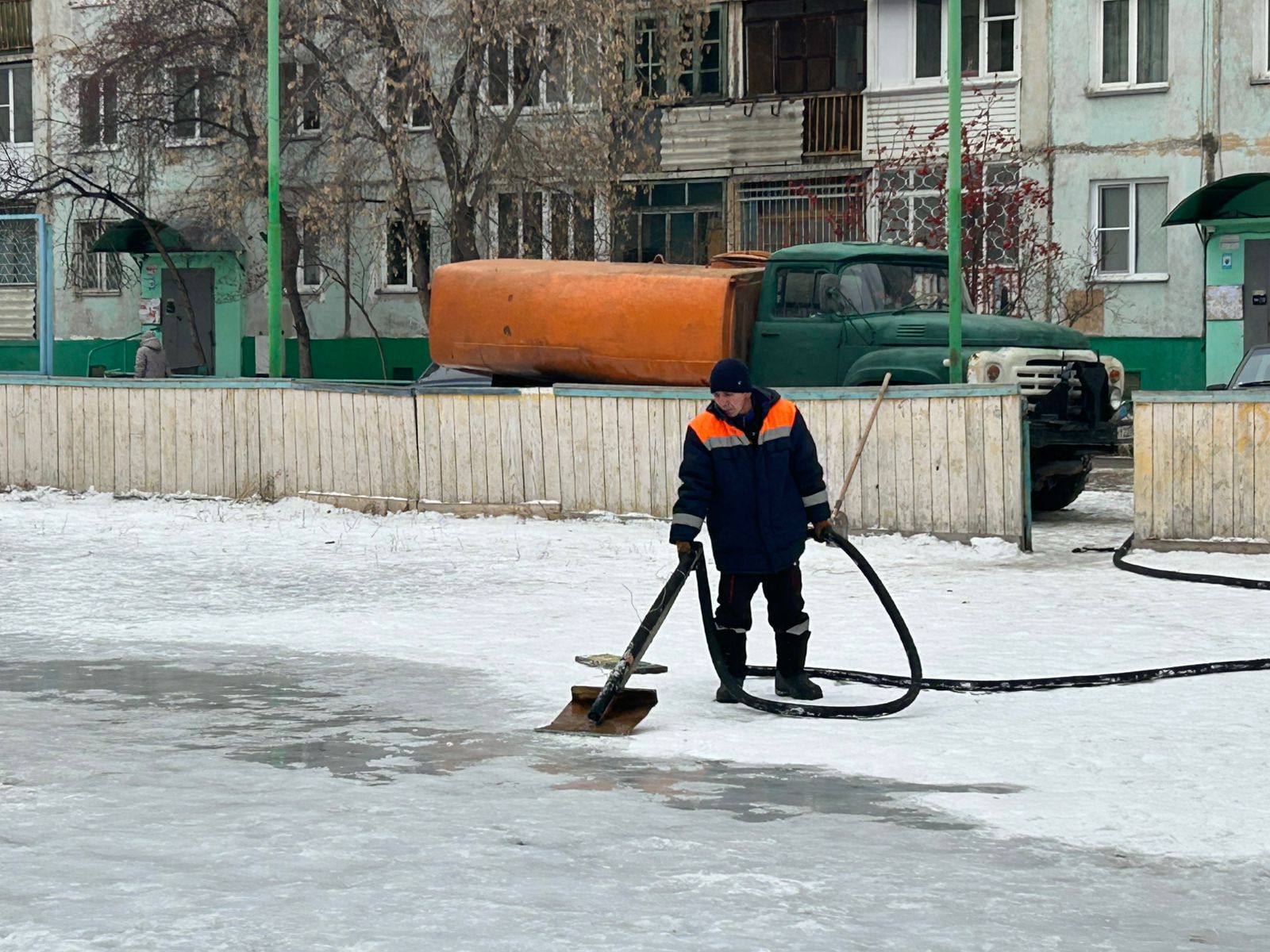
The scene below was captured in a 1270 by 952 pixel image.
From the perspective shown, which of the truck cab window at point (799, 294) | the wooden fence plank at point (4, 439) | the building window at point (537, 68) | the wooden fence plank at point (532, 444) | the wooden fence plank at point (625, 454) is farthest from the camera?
the building window at point (537, 68)

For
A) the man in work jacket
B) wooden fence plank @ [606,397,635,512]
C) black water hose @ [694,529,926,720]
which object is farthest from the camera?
wooden fence plank @ [606,397,635,512]

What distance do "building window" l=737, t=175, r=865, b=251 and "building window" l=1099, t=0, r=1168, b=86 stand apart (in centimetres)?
448

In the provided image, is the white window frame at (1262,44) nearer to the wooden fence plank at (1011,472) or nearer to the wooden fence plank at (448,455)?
the wooden fence plank at (448,455)

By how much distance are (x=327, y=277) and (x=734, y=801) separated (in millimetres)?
33590

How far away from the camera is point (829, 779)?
24.1 feet

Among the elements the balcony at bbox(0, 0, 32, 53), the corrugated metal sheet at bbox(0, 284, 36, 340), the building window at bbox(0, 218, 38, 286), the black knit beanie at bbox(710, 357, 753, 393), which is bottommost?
the black knit beanie at bbox(710, 357, 753, 393)

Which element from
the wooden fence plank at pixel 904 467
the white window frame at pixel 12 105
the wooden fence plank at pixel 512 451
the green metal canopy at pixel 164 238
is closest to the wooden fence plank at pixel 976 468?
the wooden fence plank at pixel 904 467

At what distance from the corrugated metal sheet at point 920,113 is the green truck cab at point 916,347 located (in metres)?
15.3

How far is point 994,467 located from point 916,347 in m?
2.41

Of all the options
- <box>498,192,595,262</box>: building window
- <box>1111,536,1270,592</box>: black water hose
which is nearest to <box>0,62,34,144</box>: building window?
<box>498,192,595,262</box>: building window

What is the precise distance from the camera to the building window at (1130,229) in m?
32.1

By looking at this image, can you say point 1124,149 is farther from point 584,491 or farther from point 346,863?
point 346,863

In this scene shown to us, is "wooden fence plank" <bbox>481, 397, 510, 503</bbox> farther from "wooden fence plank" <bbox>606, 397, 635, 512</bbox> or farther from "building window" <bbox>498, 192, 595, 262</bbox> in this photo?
"building window" <bbox>498, 192, 595, 262</bbox>

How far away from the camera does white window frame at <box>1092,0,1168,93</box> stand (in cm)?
3198
